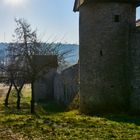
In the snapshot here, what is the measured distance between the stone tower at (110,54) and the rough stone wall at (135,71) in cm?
47

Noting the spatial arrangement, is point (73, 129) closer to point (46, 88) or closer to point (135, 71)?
point (135, 71)

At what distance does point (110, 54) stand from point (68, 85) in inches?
514

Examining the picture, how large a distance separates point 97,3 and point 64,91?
56.3ft

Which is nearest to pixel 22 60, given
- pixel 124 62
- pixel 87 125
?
pixel 124 62

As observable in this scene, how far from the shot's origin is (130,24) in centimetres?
2673

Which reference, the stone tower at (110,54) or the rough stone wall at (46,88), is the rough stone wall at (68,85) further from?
the stone tower at (110,54)

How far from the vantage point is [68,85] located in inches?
1544

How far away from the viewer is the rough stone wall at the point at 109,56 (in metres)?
26.4

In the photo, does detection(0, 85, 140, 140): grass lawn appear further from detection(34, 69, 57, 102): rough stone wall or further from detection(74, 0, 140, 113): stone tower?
detection(34, 69, 57, 102): rough stone wall

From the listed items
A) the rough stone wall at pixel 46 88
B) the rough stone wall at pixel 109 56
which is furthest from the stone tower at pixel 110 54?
the rough stone wall at pixel 46 88

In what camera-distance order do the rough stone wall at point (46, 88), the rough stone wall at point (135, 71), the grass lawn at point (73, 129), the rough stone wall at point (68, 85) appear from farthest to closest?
1. the rough stone wall at point (46, 88)
2. the rough stone wall at point (68, 85)
3. the rough stone wall at point (135, 71)
4. the grass lawn at point (73, 129)

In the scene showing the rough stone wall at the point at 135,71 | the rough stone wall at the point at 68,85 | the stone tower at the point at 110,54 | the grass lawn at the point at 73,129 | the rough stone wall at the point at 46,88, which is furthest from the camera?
the rough stone wall at the point at 46,88

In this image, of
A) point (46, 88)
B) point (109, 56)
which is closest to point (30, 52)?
point (109, 56)

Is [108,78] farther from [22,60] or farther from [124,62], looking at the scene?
[22,60]
